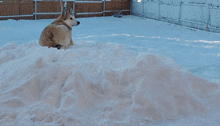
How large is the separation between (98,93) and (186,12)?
11762mm

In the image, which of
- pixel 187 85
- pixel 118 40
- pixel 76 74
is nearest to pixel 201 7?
pixel 118 40

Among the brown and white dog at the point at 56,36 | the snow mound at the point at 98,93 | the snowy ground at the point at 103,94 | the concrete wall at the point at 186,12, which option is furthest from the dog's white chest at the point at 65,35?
the concrete wall at the point at 186,12

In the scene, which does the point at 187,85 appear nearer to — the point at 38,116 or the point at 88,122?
the point at 88,122

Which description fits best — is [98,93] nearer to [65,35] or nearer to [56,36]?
[56,36]

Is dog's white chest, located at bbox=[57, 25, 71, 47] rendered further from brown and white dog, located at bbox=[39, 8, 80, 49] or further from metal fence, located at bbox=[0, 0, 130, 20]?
metal fence, located at bbox=[0, 0, 130, 20]

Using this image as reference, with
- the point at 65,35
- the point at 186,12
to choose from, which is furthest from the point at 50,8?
the point at 65,35

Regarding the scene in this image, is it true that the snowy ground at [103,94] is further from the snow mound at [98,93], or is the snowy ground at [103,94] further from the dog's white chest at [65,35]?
the dog's white chest at [65,35]

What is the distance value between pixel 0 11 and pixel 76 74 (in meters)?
12.6

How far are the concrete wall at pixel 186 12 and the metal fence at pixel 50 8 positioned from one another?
2017 millimetres

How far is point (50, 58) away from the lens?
4.60 m

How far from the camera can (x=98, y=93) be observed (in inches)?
152

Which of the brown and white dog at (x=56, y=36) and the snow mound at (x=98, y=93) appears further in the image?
the brown and white dog at (x=56, y=36)

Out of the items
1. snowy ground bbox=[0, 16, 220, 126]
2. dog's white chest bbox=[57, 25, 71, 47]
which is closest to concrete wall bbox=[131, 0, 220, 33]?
dog's white chest bbox=[57, 25, 71, 47]

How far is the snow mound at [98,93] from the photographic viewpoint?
335 cm
